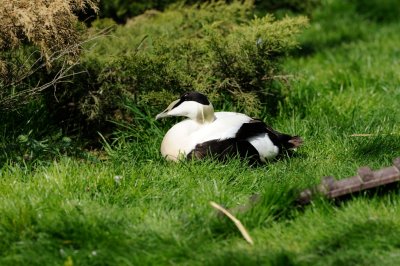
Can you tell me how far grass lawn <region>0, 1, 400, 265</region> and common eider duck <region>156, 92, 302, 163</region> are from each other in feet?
0.26

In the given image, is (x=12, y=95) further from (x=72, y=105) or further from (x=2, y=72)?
(x=72, y=105)

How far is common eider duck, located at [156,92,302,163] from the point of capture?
182 inches

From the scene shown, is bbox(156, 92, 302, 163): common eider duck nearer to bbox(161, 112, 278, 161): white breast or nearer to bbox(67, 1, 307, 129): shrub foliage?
bbox(161, 112, 278, 161): white breast

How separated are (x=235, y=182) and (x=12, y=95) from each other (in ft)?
4.66

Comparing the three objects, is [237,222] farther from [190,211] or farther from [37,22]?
[37,22]

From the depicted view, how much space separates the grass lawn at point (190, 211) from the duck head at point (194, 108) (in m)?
0.31

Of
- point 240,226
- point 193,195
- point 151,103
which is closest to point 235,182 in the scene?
point 193,195

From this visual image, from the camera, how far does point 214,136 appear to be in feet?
15.2

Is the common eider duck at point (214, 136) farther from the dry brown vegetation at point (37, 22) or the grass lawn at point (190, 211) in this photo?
the dry brown vegetation at point (37, 22)

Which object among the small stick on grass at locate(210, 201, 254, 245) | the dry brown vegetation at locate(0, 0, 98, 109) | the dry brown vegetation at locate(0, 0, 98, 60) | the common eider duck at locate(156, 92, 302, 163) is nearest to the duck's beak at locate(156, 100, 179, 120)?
the common eider duck at locate(156, 92, 302, 163)

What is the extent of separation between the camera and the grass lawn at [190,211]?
3.53 m

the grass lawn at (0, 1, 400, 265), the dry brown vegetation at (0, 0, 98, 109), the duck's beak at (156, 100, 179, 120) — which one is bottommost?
the grass lawn at (0, 1, 400, 265)

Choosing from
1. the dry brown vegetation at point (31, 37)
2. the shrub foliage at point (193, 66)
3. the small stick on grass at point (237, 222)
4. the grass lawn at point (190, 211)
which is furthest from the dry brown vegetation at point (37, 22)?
the small stick on grass at point (237, 222)

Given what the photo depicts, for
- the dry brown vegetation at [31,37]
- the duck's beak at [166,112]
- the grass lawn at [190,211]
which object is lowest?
the grass lawn at [190,211]
